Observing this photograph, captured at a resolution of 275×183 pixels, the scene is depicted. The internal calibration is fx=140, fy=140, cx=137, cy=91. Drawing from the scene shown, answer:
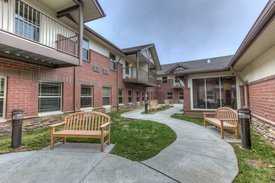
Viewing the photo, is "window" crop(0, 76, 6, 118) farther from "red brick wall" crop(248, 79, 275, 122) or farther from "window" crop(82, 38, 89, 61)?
"red brick wall" crop(248, 79, 275, 122)

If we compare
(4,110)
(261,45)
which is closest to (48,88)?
(4,110)

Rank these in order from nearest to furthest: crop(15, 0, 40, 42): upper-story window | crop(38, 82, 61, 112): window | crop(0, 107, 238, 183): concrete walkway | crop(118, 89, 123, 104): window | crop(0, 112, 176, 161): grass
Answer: crop(0, 107, 238, 183): concrete walkway → crop(0, 112, 176, 161): grass → crop(15, 0, 40, 42): upper-story window → crop(38, 82, 61, 112): window → crop(118, 89, 123, 104): window

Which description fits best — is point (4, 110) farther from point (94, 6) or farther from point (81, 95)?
point (94, 6)

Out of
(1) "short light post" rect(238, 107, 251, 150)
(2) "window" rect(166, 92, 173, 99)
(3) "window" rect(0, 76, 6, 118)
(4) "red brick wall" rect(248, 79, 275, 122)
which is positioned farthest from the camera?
(2) "window" rect(166, 92, 173, 99)

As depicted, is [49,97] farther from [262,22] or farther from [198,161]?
[262,22]

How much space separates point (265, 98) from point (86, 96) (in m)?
9.59

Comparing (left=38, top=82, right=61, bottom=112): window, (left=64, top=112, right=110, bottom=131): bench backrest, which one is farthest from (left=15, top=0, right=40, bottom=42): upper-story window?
(left=64, top=112, right=110, bottom=131): bench backrest

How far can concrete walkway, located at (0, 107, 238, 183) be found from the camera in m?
2.66

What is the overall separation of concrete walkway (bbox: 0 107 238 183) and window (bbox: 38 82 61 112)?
11.9 ft

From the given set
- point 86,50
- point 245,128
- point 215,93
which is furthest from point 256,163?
point 86,50

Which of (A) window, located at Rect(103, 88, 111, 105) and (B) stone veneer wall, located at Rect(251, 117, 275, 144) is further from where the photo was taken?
(A) window, located at Rect(103, 88, 111, 105)

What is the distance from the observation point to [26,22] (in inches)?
234

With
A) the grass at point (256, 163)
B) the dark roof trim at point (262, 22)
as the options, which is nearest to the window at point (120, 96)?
the grass at point (256, 163)

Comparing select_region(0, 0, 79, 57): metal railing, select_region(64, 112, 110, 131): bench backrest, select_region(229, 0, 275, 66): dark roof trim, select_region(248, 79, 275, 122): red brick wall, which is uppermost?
select_region(0, 0, 79, 57): metal railing
